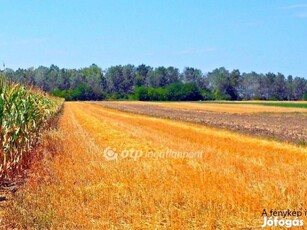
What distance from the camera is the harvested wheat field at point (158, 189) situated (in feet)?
23.4

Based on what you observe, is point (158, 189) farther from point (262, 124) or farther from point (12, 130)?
point (262, 124)

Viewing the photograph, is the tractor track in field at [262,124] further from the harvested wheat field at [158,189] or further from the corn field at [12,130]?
the corn field at [12,130]

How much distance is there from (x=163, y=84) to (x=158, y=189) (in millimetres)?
169881

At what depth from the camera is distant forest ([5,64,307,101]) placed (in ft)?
478

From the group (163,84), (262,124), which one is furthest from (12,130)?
(163,84)

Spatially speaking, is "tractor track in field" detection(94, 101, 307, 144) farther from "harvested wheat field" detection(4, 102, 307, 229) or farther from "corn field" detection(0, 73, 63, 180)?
"corn field" detection(0, 73, 63, 180)

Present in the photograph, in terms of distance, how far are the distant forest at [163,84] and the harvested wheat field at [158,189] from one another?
124202 mm

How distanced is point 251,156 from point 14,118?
777 cm

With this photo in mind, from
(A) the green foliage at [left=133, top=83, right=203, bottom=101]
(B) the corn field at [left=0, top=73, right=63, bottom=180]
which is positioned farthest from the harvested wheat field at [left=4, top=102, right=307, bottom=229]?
(A) the green foliage at [left=133, top=83, right=203, bottom=101]

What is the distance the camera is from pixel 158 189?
9.06 metres

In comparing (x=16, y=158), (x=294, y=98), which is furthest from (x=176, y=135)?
(x=294, y=98)

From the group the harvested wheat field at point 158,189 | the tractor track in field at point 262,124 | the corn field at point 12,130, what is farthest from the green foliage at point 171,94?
the corn field at point 12,130

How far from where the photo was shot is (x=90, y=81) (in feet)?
525

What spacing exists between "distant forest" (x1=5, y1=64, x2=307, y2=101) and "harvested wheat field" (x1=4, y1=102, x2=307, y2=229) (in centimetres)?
12420
